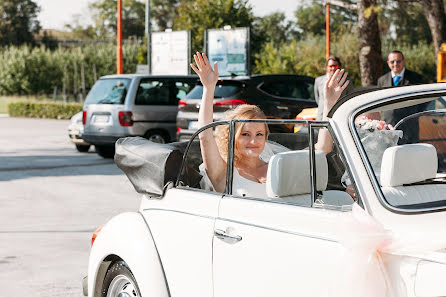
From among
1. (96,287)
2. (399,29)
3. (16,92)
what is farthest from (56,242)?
(399,29)

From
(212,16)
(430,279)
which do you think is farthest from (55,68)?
(430,279)

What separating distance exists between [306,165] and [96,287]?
175 centimetres

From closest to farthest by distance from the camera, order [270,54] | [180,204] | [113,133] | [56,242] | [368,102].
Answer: [368,102], [180,204], [56,242], [113,133], [270,54]

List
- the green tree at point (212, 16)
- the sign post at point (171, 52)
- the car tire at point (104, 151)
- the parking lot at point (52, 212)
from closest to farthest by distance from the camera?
the parking lot at point (52, 212)
the car tire at point (104, 151)
the sign post at point (171, 52)
the green tree at point (212, 16)

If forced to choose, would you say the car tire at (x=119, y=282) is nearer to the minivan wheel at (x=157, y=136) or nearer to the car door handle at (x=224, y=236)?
the car door handle at (x=224, y=236)

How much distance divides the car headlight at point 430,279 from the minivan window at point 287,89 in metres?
14.9

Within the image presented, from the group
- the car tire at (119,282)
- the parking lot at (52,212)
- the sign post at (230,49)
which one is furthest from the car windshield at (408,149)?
the sign post at (230,49)

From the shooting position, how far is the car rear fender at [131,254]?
4.36 m

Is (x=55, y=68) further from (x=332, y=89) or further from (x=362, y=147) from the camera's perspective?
(x=362, y=147)

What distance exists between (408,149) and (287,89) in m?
14.6

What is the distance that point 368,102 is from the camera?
3523 millimetres

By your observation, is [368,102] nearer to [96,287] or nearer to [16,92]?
[96,287]

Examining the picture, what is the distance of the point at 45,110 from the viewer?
152 ft

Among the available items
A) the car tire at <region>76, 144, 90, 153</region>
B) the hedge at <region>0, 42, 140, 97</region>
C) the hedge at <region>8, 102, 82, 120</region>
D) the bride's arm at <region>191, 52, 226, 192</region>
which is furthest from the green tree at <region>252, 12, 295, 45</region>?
the bride's arm at <region>191, 52, 226, 192</region>
